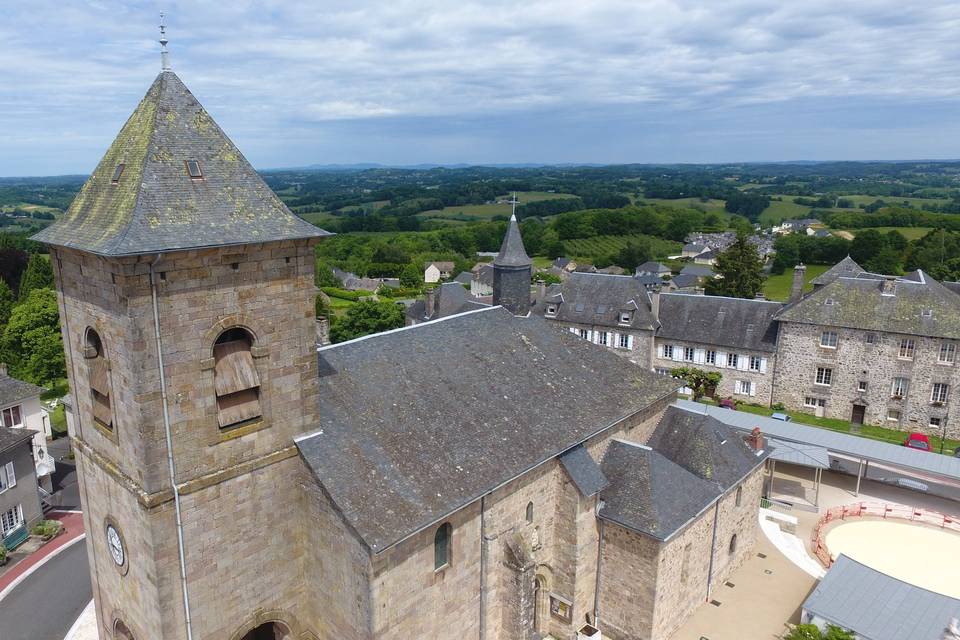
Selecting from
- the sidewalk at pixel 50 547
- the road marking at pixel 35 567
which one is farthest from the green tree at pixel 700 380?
the sidewalk at pixel 50 547

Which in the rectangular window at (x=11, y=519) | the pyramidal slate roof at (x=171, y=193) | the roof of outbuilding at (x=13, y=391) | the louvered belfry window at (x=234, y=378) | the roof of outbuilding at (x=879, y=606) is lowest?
the rectangular window at (x=11, y=519)

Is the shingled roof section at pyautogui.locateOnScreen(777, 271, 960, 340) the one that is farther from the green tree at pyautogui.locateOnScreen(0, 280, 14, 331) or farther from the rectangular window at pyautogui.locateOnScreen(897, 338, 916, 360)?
the green tree at pyautogui.locateOnScreen(0, 280, 14, 331)

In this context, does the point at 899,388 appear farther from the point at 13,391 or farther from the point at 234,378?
the point at 13,391

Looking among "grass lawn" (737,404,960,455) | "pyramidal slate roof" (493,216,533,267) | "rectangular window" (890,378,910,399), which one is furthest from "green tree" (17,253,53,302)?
"rectangular window" (890,378,910,399)

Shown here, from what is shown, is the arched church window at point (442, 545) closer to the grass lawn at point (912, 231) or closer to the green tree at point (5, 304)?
the green tree at point (5, 304)

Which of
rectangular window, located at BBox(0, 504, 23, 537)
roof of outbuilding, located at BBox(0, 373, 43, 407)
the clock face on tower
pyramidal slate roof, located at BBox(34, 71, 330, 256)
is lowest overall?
rectangular window, located at BBox(0, 504, 23, 537)

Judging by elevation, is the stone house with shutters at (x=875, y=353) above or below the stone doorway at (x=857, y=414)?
above
